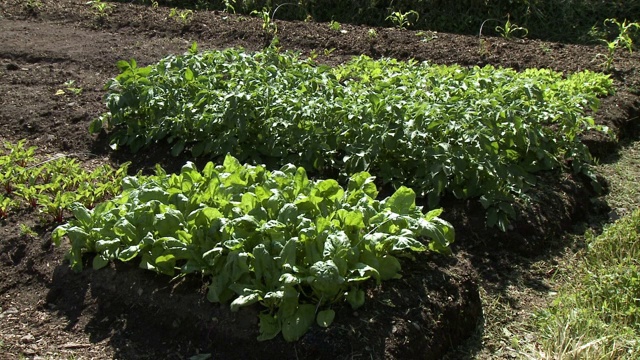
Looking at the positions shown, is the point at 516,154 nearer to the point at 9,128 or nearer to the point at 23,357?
the point at 23,357

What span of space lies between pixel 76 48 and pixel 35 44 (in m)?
0.54

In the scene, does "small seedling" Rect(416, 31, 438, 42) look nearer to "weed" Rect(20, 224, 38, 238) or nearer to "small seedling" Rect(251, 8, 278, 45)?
"small seedling" Rect(251, 8, 278, 45)

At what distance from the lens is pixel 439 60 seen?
765 centimetres

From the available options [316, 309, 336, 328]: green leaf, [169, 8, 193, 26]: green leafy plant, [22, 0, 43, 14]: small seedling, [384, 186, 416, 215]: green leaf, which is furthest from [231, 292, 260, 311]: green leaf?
[22, 0, 43, 14]: small seedling

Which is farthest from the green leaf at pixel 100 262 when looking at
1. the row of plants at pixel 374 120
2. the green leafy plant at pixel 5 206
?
the row of plants at pixel 374 120

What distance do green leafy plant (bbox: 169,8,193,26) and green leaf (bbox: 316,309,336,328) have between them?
585 cm

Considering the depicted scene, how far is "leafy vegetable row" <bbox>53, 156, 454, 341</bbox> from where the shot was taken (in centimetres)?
371

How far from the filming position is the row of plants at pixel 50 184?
4879mm

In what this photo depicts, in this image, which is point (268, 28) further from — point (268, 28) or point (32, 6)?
point (32, 6)

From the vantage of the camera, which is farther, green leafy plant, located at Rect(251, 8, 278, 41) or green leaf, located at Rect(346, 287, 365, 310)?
green leafy plant, located at Rect(251, 8, 278, 41)

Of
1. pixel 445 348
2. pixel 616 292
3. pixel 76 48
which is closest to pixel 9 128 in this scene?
pixel 76 48

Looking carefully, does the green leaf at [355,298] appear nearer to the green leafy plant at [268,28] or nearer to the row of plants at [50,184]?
the row of plants at [50,184]

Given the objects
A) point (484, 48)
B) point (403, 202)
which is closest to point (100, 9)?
point (484, 48)

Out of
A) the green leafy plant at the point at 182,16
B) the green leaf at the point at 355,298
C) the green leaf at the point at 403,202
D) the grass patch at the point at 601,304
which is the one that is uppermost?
the green leaf at the point at 403,202
